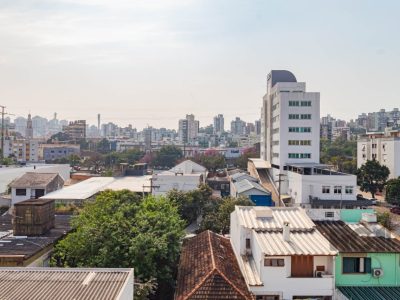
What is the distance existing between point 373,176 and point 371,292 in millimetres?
34325

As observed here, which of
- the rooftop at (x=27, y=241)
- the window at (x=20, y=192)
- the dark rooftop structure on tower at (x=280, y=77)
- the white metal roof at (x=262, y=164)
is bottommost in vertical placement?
the rooftop at (x=27, y=241)

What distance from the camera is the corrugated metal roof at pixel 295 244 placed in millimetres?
14016

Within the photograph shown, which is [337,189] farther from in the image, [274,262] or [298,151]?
[274,262]

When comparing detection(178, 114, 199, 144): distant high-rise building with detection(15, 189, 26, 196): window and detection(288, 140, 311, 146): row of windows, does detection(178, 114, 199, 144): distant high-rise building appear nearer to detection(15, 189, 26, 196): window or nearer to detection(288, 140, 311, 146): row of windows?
detection(288, 140, 311, 146): row of windows

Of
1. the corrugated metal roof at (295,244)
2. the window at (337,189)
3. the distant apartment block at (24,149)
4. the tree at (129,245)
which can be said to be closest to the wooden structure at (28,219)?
the tree at (129,245)

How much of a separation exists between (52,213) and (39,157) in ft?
280

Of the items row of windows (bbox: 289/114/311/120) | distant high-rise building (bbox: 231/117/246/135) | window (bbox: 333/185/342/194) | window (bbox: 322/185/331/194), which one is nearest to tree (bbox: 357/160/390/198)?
row of windows (bbox: 289/114/311/120)

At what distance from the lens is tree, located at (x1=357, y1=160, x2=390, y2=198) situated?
46147 millimetres

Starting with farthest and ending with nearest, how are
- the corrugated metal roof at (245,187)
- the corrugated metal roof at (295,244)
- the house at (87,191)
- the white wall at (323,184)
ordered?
the corrugated metal roof at (245,187)
the white wall at (323,184)
the house at (87,191)
the corrugated metal roof at (295,244)

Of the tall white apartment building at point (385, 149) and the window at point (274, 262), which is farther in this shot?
the tall white apartment building at point (385, 149)

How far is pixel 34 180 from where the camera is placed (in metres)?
36.5

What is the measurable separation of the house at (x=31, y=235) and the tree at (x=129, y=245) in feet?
2.53

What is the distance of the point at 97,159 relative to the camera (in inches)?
3573

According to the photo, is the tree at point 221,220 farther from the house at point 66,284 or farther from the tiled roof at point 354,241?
the house at point 66,284
